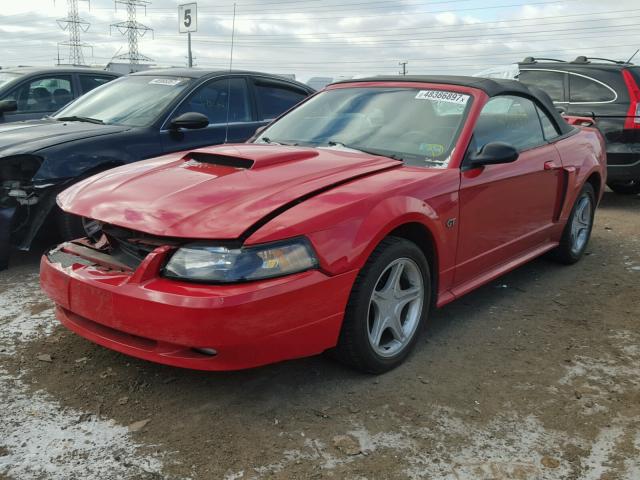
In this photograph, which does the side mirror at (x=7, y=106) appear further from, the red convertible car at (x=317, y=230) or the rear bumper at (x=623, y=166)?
the rear bumper at (x=623, y=166)

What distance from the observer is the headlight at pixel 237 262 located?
Result: 255 cm

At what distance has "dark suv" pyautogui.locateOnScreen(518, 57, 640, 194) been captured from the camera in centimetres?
732

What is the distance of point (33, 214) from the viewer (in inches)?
178

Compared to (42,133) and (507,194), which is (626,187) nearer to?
(507,194)

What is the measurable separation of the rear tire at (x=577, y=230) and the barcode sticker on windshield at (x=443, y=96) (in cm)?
168

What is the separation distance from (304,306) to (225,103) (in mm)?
3828

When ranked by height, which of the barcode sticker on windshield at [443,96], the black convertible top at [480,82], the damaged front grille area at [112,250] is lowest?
the damaged front grille area at [112,250]

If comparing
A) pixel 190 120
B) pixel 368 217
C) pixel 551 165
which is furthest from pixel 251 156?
pixel 551 165

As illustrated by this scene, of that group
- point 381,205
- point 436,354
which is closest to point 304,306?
point 381,205

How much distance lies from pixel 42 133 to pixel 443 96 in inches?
126

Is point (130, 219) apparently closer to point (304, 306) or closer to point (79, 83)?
point (304, 306)

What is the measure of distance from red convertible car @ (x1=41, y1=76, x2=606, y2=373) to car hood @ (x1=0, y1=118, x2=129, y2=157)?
59.9 inches

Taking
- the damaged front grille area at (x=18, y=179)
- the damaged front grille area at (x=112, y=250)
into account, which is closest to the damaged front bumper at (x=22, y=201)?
the damaged front grille area at (x=18, y=179)

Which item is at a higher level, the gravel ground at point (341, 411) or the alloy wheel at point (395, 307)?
the alloy wheel at point (395, 307)
